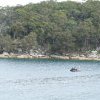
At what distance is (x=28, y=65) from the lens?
116 meters

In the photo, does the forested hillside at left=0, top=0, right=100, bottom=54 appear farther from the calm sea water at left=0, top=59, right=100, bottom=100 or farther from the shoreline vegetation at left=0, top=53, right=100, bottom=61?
the calm sea water at left=0, top=59, right=100, bottom=100

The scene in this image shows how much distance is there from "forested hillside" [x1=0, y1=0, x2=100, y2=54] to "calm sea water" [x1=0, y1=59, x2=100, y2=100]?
25306mm

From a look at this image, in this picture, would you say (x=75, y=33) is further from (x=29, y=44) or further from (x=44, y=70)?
(x=44, y=70)

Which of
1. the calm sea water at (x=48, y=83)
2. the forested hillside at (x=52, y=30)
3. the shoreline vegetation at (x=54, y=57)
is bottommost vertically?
the calm sea water at (x=48, y=83)

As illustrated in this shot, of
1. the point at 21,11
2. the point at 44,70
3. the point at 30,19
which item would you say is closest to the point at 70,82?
the point at 44,70

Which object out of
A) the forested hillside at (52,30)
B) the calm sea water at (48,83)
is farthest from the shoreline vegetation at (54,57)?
the calm sea water at (48,83)

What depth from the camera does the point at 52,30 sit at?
5669 inches

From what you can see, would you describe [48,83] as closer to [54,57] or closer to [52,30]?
[54,57]

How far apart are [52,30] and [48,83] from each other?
6546cm

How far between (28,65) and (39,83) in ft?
121

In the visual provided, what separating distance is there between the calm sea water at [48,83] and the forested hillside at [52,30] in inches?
996

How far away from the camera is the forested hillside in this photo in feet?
460

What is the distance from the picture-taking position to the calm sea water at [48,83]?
68000 millimetres

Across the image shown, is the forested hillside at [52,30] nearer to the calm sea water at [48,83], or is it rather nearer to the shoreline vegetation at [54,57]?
the shoreline vegetation at [54,57]
